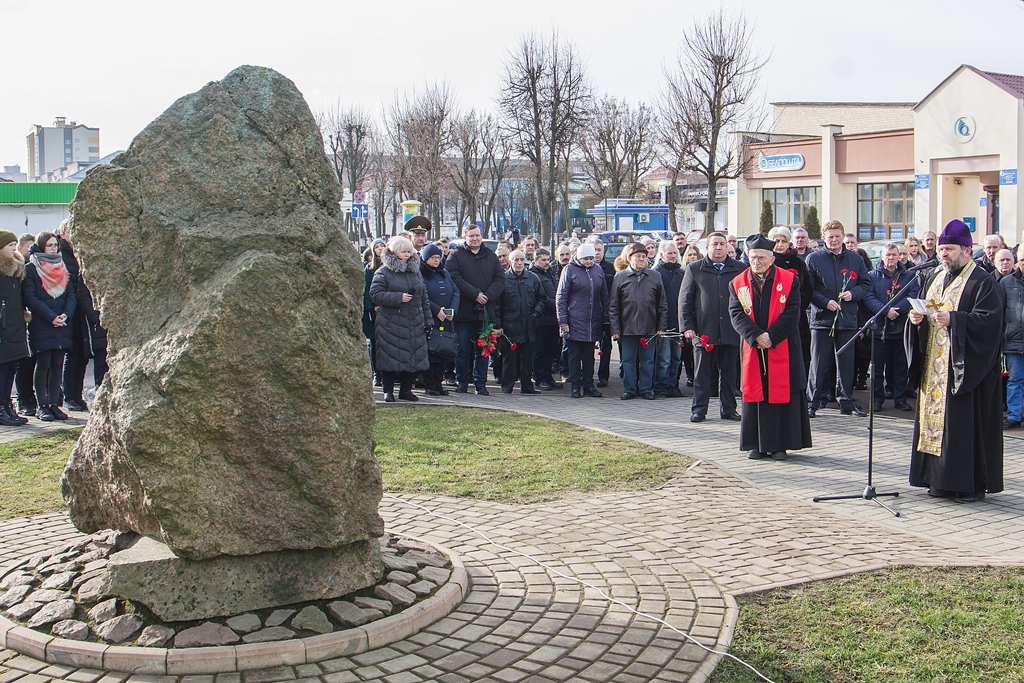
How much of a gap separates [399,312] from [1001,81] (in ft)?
120

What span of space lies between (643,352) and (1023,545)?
689 cm

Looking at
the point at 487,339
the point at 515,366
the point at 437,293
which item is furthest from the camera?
the point at 515,366

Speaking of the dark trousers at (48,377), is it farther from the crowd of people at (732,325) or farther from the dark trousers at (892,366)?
the dark trousers at (892,366)

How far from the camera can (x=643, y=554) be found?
5.79 metres

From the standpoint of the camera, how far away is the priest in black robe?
29.2ft

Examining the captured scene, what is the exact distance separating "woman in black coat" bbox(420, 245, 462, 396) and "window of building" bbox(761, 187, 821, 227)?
4005cm

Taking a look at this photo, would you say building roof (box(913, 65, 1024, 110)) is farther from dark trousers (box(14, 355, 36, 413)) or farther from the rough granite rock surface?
the rough granite rock surface

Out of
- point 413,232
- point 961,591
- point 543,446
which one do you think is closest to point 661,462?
point 543,446

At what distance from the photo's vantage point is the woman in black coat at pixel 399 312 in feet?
38.4

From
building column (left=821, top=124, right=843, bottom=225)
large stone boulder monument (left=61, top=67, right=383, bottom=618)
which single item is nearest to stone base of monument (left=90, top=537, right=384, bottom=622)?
large stone boulder monument (left=61, top=67, right=383, bottom=618)

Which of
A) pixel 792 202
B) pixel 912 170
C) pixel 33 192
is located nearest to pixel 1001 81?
pixel 912 170

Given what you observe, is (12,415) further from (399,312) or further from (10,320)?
(399,312)

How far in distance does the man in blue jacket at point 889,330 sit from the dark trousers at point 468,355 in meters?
4.96

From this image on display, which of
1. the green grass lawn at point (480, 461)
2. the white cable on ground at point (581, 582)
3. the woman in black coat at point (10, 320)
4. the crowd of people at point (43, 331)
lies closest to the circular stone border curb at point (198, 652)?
the white cable on ground at point (581, 582)
